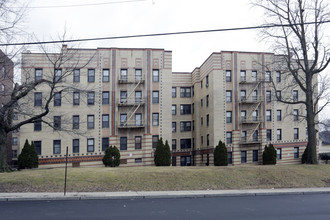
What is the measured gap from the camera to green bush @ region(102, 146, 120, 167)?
35.6 m

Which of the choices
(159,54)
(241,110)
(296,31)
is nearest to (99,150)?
(159,54)

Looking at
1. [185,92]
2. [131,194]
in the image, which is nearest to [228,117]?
[185,92]

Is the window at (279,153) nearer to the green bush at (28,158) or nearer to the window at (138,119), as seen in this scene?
the window at (138,119)

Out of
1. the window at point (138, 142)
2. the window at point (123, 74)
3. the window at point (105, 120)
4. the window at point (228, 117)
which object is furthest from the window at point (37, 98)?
the window at point (228, 117)

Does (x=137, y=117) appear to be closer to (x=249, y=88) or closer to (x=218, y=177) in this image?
(x=249, y=88)

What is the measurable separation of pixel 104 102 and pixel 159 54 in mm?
8228

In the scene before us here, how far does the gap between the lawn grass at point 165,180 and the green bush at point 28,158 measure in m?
12.4

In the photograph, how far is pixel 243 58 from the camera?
4144cm

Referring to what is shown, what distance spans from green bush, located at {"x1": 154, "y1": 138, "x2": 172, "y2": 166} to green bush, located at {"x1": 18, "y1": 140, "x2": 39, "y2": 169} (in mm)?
12285

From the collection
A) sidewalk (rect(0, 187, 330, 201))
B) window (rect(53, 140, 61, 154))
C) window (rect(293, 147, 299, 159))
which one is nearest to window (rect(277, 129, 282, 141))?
window (rect(293, 147, 299, 159))

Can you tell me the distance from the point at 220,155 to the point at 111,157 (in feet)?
40.0

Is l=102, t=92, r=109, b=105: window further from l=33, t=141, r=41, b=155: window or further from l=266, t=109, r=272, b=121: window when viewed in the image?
l=266, t=109, r=272, b=121: window

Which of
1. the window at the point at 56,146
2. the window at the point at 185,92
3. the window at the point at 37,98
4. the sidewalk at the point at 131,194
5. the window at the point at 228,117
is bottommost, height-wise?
the sidewalk at the point at 131,194

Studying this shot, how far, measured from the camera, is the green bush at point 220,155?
3834cm
